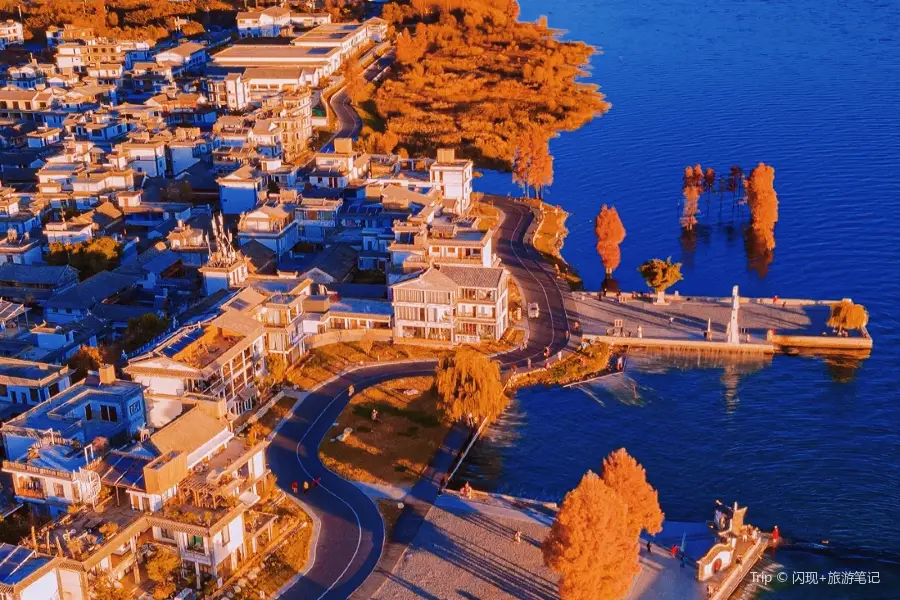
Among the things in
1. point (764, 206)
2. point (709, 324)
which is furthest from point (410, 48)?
point (709, 324)

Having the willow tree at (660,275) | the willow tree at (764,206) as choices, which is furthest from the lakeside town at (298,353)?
the willow tree at (764,206)

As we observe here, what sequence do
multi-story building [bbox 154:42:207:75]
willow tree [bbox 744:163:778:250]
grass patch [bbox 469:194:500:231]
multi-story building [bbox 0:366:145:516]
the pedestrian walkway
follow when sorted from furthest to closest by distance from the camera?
multi-story building [bbox 154:42:207:75], grass patch [bbox 469:194:500:231], willow tree [bbox 744:163:778:250], multi-story building [bbox 0:366:145:516], the pedestrian walkway

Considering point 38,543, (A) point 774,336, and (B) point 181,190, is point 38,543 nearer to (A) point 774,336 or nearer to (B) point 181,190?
(A) point 774,336

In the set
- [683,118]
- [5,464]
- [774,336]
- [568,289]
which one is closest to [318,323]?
[568,289]

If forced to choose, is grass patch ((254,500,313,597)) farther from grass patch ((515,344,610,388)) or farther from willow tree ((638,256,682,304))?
willow tree ((638,256,682,304))

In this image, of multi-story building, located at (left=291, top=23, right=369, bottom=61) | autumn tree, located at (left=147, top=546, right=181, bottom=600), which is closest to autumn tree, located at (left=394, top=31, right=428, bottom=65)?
multi-story building, located at (left=291, top=23, right=369, bottom=61)

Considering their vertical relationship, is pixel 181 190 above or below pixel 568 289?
above
